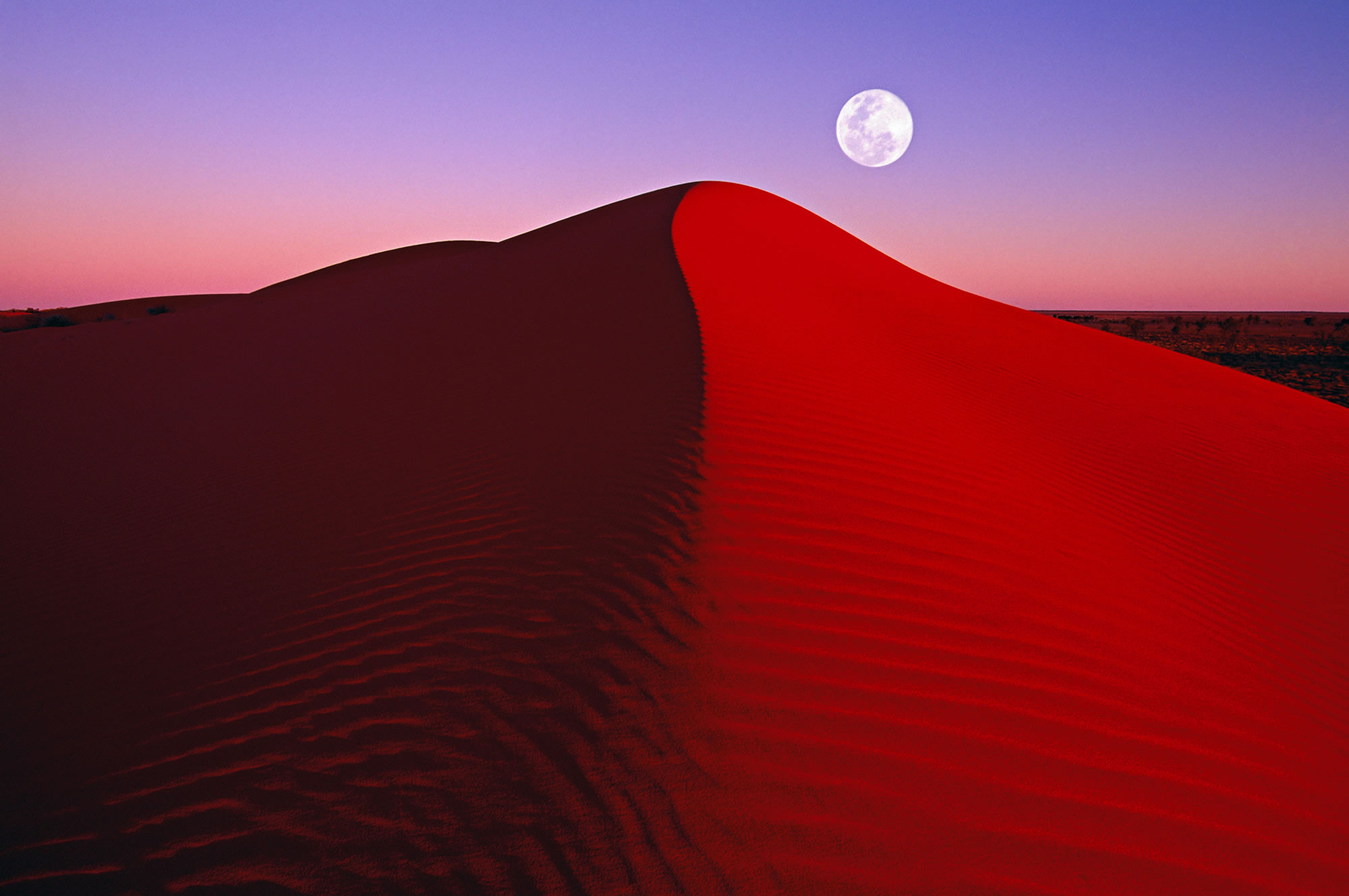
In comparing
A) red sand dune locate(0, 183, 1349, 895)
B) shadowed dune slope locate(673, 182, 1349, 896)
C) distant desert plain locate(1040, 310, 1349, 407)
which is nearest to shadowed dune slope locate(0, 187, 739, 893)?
red sand dune locate(0, 183, 1349, 895)

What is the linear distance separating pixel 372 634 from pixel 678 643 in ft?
5.12

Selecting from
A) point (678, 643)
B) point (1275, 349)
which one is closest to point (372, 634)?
point (678, 643)

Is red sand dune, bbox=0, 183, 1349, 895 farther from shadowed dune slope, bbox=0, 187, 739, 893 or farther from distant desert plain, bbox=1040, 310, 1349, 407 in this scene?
distant desert plain, bbox=1040, 310, 1349, 407

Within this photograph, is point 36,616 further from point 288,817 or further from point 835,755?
point 835,755

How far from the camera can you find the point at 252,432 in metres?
6.89

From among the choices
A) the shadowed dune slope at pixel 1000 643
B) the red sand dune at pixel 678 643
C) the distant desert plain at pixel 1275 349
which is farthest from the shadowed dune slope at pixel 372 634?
the distant desert plain at pixel 1275 349

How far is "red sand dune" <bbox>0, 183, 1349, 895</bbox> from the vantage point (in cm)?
219

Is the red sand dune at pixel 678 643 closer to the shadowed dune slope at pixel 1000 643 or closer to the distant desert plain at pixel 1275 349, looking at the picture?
the shadowed dune slope at pixel 1000 643

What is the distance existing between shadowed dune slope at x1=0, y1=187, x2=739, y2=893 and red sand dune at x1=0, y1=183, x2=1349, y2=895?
18 millimetres

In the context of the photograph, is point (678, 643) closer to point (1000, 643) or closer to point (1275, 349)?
point (1000, 643)

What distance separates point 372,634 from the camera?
129 inches

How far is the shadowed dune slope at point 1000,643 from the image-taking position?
7.10 feet

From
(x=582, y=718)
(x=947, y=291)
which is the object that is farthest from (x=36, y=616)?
(x=947, y=291)

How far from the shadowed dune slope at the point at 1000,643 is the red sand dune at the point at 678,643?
0.02 m
